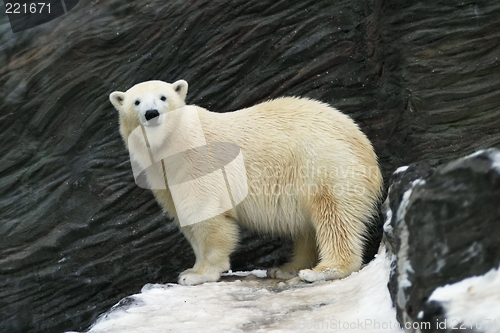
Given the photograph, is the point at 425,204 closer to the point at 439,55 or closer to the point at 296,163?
the point at 296,163

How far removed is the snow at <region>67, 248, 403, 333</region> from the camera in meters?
3.27

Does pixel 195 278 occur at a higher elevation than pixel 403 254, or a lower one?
lower

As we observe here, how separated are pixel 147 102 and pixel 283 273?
6.93ft

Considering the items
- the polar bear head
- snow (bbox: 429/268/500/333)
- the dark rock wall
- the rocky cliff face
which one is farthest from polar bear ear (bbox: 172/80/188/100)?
snow (bbox: 429/268/500/333)

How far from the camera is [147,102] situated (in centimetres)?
511

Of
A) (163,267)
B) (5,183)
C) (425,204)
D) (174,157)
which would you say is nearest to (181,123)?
(174,157)

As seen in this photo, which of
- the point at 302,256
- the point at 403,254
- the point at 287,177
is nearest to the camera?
the point at 403,254

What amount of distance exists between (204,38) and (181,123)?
5.44ft

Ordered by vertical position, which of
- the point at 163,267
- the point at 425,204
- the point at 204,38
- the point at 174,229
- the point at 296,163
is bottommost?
the point at 163,267

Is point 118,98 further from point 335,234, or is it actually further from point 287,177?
point 335,234

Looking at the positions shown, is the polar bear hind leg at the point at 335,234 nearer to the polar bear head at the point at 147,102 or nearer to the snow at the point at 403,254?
the polar bear head at the point at 147,102

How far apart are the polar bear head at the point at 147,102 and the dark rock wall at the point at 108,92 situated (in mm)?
1217

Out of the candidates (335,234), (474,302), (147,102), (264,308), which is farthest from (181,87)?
(474,302)

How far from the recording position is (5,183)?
670 cm
